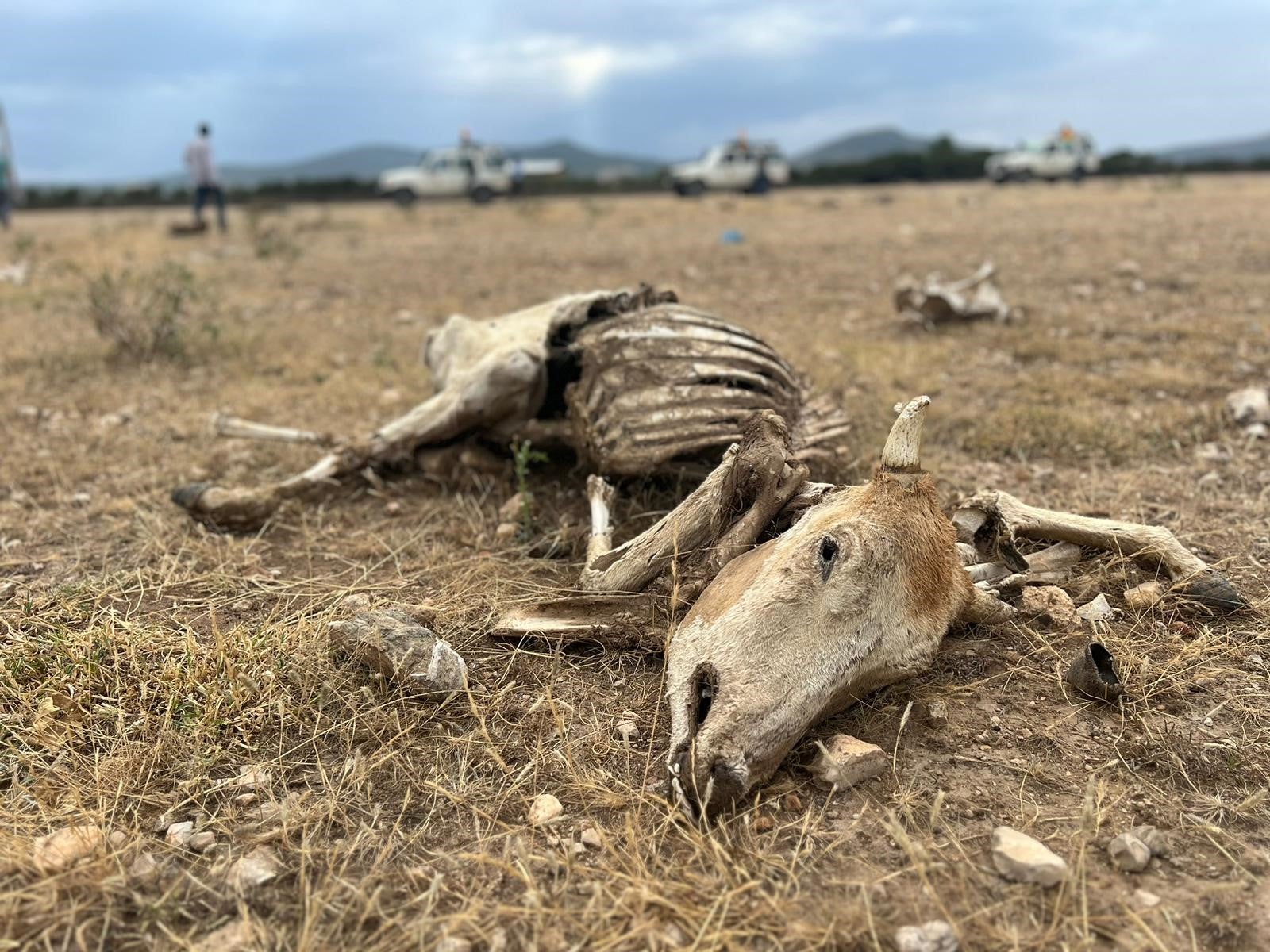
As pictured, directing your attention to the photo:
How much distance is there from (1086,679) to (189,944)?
7.38 feet

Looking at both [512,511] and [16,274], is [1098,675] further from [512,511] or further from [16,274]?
[16,274]

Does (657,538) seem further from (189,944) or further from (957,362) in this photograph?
(957,362)

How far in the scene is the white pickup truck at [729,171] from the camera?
91.6 ft

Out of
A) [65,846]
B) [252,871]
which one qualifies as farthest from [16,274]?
[252,871]

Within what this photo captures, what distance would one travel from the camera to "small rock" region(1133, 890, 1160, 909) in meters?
1.78

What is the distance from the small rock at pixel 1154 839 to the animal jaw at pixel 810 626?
0.59m

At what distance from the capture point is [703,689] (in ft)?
6.89

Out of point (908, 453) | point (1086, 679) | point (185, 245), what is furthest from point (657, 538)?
point (185, 245)

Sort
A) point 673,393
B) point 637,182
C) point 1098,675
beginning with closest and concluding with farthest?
point 1098,675
point 673,393
point 637,182

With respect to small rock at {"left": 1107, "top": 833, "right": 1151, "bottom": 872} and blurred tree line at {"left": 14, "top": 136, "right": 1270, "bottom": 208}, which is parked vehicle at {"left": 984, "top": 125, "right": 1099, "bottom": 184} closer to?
blurred tree line at {"left": 14, "top": 136, "right": 1270, "bottom": 208}

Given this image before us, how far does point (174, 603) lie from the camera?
119 inches

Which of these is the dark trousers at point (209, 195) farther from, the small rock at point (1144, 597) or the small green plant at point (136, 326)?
the small rock at point (1144, 597)

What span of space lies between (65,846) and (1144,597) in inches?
119

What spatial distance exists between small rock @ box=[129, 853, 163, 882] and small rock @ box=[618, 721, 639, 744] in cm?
110
